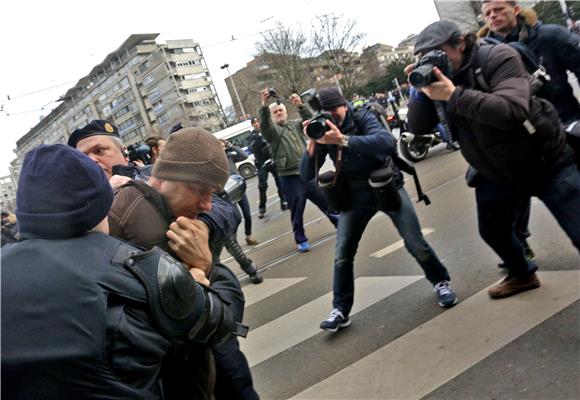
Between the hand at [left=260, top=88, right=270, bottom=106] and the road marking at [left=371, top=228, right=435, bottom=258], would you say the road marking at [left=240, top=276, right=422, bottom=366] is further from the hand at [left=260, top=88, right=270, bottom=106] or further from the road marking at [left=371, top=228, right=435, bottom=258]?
the hand at [left=260, top=88, right=270, bottom=106]

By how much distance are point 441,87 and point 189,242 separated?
5.47 ft

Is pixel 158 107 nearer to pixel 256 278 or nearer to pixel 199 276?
pixel 256 278

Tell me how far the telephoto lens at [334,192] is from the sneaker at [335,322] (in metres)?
0.79

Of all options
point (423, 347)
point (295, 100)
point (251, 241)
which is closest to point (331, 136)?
point (423, 347)

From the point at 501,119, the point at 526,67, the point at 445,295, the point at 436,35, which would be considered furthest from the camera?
the point at 445,295

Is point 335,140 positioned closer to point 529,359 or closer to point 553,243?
point 529,359

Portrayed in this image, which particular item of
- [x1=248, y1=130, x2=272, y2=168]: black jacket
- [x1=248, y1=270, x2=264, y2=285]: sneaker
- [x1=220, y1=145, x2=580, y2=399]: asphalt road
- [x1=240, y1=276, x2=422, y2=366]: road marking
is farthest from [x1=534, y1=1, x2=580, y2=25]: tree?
[x1=240, y1=276, x2=422, y2=366]: road marking

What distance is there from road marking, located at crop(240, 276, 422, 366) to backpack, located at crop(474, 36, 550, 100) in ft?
6.57

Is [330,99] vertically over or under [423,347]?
over

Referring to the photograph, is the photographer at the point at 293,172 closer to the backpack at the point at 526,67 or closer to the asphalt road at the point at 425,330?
the asphalt road at the point at 425,330

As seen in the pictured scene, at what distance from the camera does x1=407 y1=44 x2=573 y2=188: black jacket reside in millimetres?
2564

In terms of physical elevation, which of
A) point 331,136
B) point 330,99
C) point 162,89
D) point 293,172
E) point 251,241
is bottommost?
point 251,241

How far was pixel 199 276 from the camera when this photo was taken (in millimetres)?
1652

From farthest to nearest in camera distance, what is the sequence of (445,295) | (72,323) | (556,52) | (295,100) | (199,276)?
(295,100) < (445,295) < (556,52) < (199,276) < (72,323)
